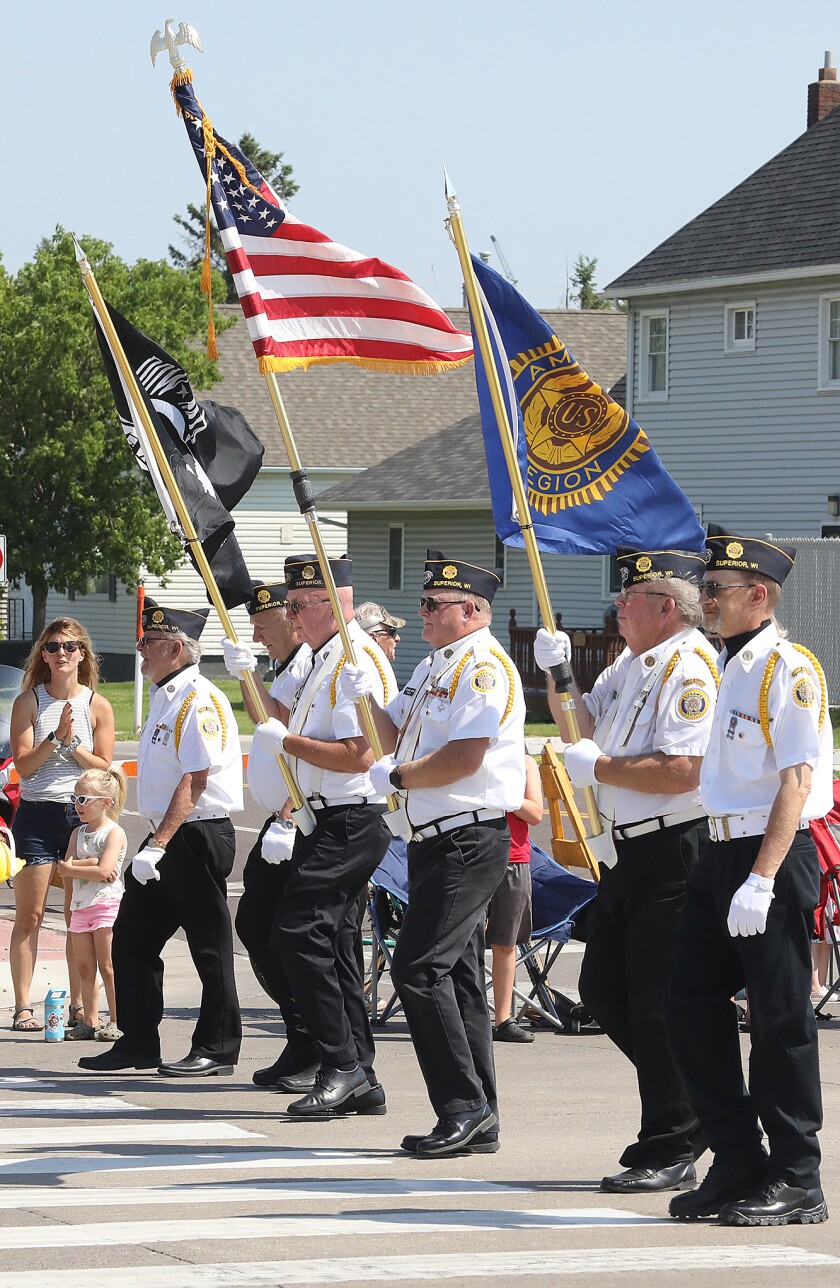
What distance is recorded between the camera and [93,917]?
32.9 feet

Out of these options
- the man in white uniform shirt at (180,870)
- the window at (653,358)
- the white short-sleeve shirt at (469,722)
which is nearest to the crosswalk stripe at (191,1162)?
the white short-sleeve shirt at (469,722)

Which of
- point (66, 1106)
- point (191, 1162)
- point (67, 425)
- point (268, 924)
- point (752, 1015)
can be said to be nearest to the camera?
point (752, 1015)

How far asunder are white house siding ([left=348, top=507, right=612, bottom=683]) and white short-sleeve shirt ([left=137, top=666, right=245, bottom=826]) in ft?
89.8

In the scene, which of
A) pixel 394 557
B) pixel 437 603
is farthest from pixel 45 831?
pixel 394 557

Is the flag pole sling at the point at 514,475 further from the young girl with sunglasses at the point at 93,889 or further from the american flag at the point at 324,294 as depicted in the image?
the young girl with sunglasses at the point at 93,889

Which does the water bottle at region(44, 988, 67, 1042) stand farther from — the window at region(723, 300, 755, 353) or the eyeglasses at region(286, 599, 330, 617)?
the window at region(723, 300, 755, 353)

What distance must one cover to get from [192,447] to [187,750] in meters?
1.45

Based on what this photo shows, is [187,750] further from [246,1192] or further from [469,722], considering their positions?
[246,1192]

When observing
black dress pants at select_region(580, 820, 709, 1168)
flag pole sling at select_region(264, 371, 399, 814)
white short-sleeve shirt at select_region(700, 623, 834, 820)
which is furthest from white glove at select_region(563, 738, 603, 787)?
flag pole sling at select_region(264, 371, 399, 814)

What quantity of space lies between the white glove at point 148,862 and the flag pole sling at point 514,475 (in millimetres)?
2338

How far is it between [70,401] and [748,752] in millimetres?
33153

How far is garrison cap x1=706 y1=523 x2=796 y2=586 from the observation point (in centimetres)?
637

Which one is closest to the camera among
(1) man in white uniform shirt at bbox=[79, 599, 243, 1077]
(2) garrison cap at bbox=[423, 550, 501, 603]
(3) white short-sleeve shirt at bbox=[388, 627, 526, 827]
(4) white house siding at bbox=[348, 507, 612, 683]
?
(3) white short-sleeve shirt at bbox=[388, 627, 526, 827]

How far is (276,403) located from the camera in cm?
809
